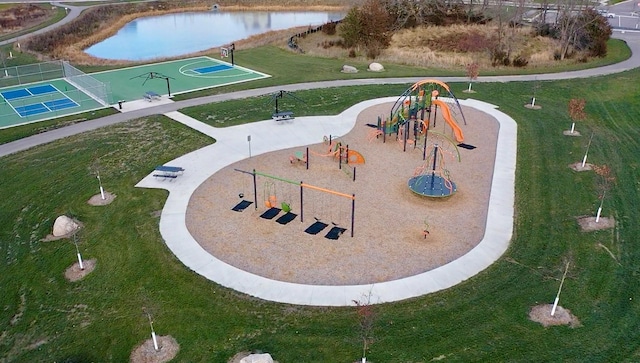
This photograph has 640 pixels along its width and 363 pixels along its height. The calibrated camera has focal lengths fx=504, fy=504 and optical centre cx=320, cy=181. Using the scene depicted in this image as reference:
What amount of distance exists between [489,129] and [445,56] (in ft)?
62.9

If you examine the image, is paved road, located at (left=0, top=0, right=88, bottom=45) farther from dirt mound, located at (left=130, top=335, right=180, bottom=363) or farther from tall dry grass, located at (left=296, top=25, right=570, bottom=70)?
dirt mound, located at (left=130, top=335, right=180, bottom=363)

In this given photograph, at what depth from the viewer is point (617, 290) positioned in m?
13.6

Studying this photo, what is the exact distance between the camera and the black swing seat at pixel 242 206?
59.6 feet

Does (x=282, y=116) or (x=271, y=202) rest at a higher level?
(x=282, y=116)

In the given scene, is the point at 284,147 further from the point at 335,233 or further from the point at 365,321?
the point at 365,321

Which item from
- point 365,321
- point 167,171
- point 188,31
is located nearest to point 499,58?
point 167,171

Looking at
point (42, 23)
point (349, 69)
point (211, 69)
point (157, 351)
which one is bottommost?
point (157, 351)

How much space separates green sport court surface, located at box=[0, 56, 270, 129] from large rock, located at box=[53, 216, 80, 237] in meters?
13.3

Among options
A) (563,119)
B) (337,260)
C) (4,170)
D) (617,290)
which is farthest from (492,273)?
(4,170)

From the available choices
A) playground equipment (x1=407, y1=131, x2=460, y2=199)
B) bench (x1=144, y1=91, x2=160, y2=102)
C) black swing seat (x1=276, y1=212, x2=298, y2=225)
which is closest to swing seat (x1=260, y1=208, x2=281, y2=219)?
black swing seat (x1=276, y1=212, x2=298, y2=225)

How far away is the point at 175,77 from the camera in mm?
36250

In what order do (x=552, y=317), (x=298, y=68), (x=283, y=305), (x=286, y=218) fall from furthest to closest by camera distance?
(x=298, y=68) → (x=286, y=218) → (x=283, y=305) → (x=552, y=317)

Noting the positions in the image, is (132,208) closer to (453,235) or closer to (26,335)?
(26,335)

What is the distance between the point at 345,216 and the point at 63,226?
31.0 ft
